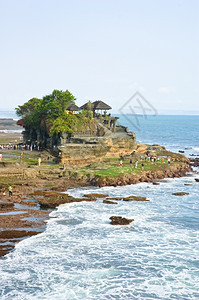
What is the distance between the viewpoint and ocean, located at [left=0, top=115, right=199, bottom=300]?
81.4 feet

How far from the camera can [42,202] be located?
137 ft

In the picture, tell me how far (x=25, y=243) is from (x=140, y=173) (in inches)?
1149

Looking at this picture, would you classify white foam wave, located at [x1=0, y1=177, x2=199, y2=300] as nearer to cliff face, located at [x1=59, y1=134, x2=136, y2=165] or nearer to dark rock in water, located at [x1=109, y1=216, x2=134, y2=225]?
dark rock in water, located at [x1=109, y1=216, x2=134, y2=225]

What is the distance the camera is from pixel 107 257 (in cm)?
2955

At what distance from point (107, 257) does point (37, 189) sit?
68.6ft

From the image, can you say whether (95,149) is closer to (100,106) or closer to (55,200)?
(100,106)

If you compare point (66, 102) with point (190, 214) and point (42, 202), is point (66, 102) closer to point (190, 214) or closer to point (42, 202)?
point (42, 202)

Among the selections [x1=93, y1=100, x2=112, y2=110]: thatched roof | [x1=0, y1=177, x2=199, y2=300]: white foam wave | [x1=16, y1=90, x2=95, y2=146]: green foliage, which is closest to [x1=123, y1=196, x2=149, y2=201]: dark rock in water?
[x1=0, y1=177, x2=199, y2=300]: white foam wave

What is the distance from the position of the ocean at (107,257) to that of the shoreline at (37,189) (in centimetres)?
127

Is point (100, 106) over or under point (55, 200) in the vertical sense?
over

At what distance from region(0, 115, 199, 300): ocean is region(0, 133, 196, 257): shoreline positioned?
1.27 metres

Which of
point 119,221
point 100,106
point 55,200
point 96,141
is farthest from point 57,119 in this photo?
point 119,221

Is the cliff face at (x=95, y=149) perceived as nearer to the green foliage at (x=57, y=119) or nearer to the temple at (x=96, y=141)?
the temple at (x=96, y=141)

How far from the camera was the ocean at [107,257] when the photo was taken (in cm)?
2480
